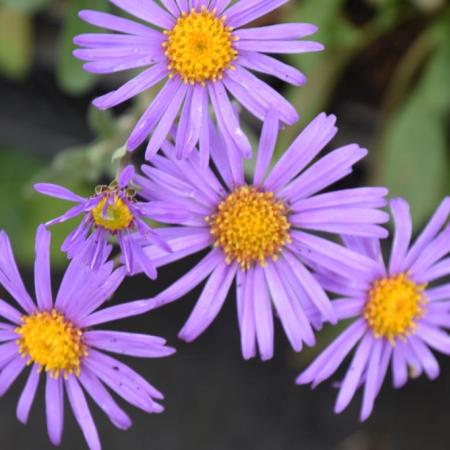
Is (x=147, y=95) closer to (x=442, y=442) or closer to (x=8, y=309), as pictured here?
(x=8, y=309)

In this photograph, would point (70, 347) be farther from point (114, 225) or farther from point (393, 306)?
point (393, 306)

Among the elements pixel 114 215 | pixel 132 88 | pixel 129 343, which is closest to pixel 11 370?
pixel 129 343

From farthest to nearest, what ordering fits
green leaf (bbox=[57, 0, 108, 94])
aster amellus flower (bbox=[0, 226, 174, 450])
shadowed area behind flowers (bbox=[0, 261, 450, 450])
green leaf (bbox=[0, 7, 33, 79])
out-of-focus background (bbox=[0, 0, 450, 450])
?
shadowed area behind flowers (bbox=[0, 261, 450, 450]), green leaf (bbox=[0, 7, 33, 79]), out-of-focus background (bbox=[0, 0, 450, 450]), green leaf (bbox=[57, 0, 108, 94]), aster amellus flower (bbox=[0, 226, 174, 450])

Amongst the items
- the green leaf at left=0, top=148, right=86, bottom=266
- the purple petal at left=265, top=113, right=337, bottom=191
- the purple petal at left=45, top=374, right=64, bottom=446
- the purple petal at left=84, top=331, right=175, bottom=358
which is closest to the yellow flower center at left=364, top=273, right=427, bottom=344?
the purple petal at left=265, top=113, right=337, bottom=191

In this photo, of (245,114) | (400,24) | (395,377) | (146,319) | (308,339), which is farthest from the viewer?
(146,319)

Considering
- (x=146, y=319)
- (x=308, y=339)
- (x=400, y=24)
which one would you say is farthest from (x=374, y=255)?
(x=146, y=319)

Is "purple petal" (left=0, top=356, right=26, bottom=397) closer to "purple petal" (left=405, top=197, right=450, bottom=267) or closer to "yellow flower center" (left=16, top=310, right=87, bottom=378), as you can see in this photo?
"yellow flower center" (left=16, top=310, right=87, bottom=378)

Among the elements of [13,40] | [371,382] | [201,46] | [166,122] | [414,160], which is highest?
[13,40]
